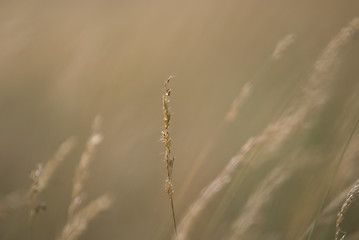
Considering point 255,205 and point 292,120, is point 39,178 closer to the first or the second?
point 255,205

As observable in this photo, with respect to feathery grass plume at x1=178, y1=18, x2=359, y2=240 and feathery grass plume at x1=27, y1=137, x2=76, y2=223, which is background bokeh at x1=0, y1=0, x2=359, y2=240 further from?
feathery grass plume at x1=27, y1=137, x2=76, y2=223

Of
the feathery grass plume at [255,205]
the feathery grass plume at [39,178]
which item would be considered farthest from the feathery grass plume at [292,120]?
the feathery grass plume at [39,178]

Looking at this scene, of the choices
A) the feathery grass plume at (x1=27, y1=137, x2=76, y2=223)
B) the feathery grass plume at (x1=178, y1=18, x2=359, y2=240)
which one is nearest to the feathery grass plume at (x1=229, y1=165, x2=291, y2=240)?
the feathery grass plume at (x1=178, y1=18, x2=359, y2=240)

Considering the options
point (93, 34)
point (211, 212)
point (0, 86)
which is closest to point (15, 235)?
point (211, 212)

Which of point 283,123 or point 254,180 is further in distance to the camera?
point 254,180

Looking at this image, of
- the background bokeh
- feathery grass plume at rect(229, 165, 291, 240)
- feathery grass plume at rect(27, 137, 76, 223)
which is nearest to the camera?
feathery grass plume at rect(27, 137, 76, 223)

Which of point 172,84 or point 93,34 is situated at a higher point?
point 93,34

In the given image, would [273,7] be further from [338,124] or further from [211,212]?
[211,212]

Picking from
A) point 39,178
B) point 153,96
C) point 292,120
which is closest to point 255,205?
point 292,120
